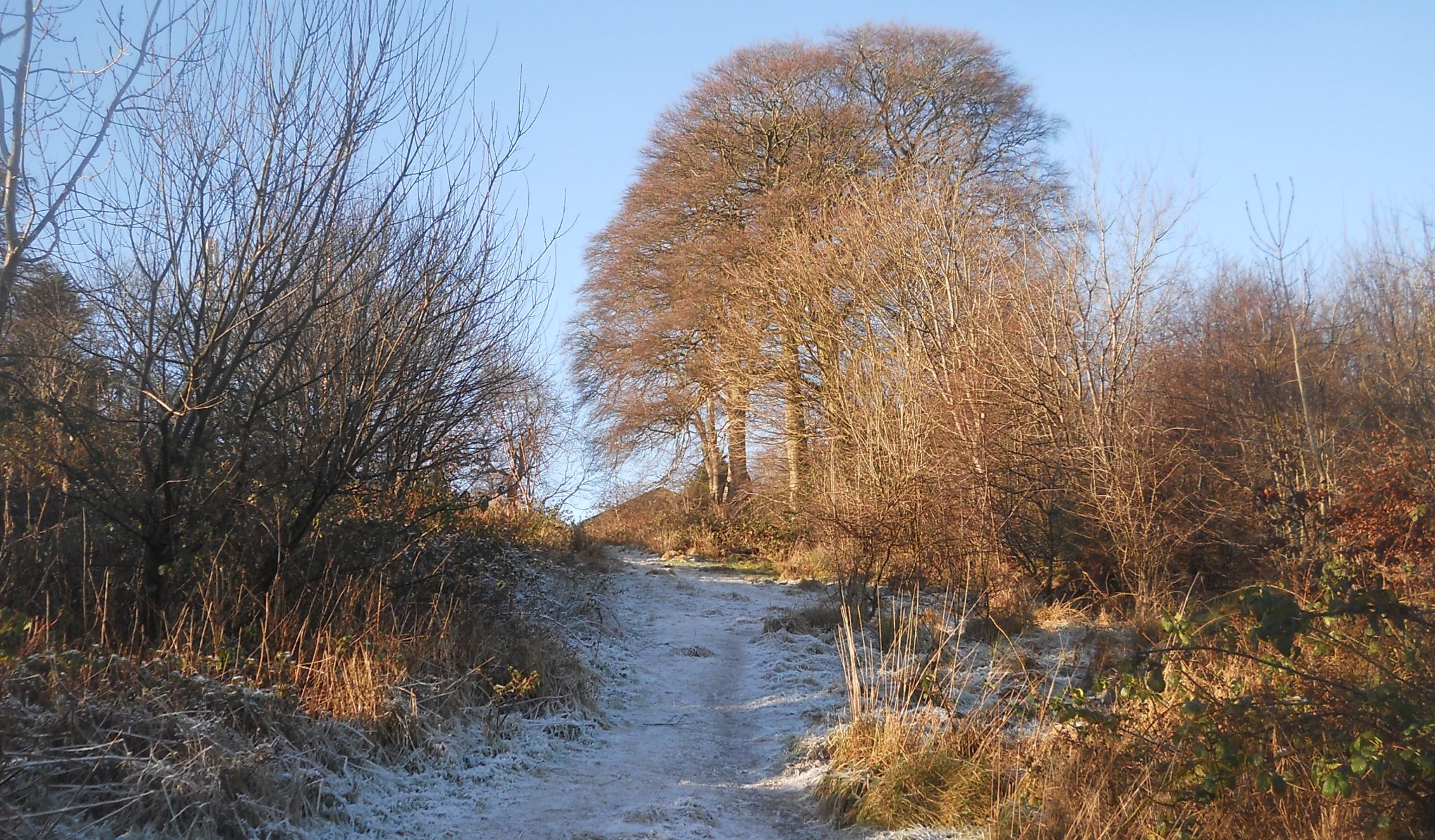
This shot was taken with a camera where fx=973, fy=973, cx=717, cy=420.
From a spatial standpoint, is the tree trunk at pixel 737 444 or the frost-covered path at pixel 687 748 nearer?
the frost-covered path at pixel 687 748

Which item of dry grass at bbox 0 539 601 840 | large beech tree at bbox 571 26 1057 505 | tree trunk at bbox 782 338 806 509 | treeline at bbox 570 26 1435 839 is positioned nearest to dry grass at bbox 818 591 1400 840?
treeline at bbox 570 26 1435 839

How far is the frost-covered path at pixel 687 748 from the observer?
4.69 metres

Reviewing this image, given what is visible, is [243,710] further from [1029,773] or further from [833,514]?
[833,514]

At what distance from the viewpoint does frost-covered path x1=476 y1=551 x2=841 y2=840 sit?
469 centimetres

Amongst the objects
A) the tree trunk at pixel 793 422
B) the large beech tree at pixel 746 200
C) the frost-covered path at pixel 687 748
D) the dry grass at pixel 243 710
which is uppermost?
the large beech tree at pixel 746 200

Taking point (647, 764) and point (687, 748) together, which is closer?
point (647, 764)

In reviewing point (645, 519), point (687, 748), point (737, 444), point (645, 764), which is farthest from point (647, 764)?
point (645, 519)

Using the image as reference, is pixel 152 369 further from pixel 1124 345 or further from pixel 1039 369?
pixel 1124 345

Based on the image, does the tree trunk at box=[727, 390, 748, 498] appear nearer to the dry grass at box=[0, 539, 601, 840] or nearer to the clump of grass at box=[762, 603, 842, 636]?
the clump of grass at box=[762, 603, 842, 636]

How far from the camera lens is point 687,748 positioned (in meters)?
6.24

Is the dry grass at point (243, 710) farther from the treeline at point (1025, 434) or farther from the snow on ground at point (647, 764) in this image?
the treeline at point (1025, 434)

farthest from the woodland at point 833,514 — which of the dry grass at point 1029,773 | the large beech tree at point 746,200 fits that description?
the large beech tree at point 746,200

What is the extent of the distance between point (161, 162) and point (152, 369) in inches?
48.3

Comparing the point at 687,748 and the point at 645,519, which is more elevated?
the point at 645,519
